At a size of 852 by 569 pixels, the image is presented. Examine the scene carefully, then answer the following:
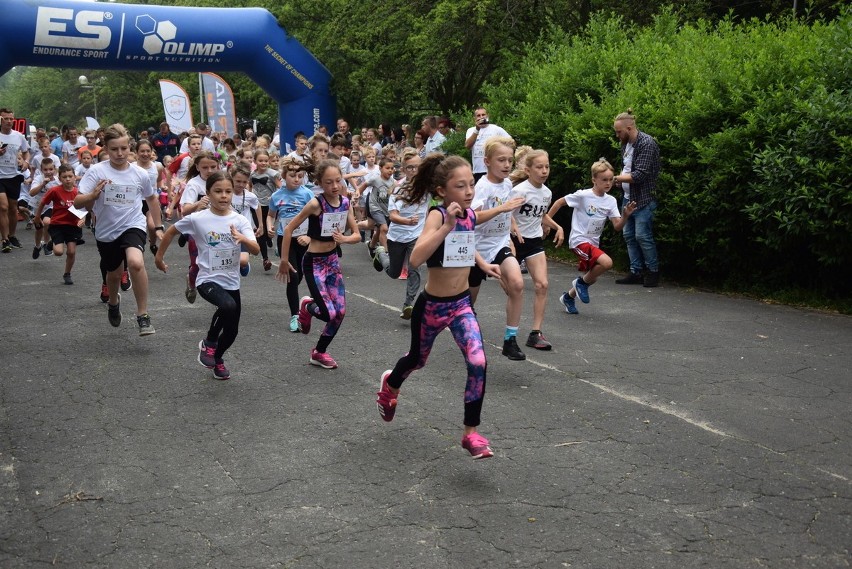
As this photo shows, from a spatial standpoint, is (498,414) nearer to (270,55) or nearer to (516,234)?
(516,234)

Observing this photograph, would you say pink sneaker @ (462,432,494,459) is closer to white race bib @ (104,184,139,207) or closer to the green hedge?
white race bib @ (104,184,139,207)

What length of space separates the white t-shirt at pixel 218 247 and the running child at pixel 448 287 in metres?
2.11

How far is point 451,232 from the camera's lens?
5.45 m

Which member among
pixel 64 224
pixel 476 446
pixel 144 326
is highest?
pixel 64 224

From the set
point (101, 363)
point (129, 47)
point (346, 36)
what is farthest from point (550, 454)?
point (346, 36)

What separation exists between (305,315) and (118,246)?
2075 millimetres

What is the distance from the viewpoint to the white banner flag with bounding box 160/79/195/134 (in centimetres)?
2922

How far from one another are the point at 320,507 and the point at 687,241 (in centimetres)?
783

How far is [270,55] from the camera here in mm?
24156

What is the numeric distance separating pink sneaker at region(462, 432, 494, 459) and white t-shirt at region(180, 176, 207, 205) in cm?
514

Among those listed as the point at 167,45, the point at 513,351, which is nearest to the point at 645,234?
the point at 513,351

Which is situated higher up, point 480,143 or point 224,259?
point 480,143

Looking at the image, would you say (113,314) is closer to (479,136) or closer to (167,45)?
(479,136)

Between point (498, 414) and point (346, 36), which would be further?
point (346, 36)
